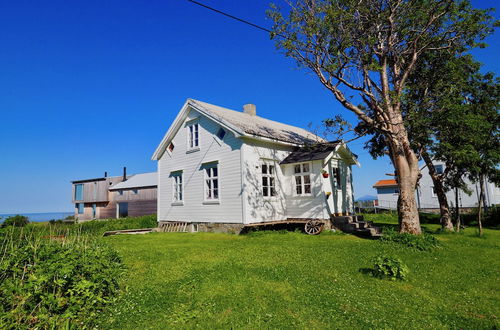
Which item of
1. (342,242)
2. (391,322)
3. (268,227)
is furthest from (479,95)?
(391,322)

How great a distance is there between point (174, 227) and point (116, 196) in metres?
29.1

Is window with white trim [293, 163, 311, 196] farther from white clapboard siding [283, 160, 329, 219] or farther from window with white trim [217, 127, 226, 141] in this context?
window with white trim [217, 127, 226, 141]

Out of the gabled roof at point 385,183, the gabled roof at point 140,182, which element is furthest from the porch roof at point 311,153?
the gabled roof at point 385,183

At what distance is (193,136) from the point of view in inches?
724

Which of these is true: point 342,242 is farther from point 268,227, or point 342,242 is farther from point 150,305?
point 150,305

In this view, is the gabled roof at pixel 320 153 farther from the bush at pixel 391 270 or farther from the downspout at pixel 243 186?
the bush at pixel 391 270

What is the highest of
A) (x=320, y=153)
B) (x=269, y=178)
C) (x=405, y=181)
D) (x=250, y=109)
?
(x=250, y=109)

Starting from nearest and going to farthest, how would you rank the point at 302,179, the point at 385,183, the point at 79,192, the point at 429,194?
1. the point at 302,179
2. the point at 429,194
3. the point at 385,183
4. the point at 79,192

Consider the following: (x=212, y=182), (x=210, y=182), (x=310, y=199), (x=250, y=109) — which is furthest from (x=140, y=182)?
(x=310, y=199)

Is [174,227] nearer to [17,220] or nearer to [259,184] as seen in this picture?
[259,184]

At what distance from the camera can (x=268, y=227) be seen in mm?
15844

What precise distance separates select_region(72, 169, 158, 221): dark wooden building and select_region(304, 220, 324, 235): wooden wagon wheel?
2715 centimetres

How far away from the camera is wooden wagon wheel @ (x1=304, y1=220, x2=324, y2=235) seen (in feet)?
47.6

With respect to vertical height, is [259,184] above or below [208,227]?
above
